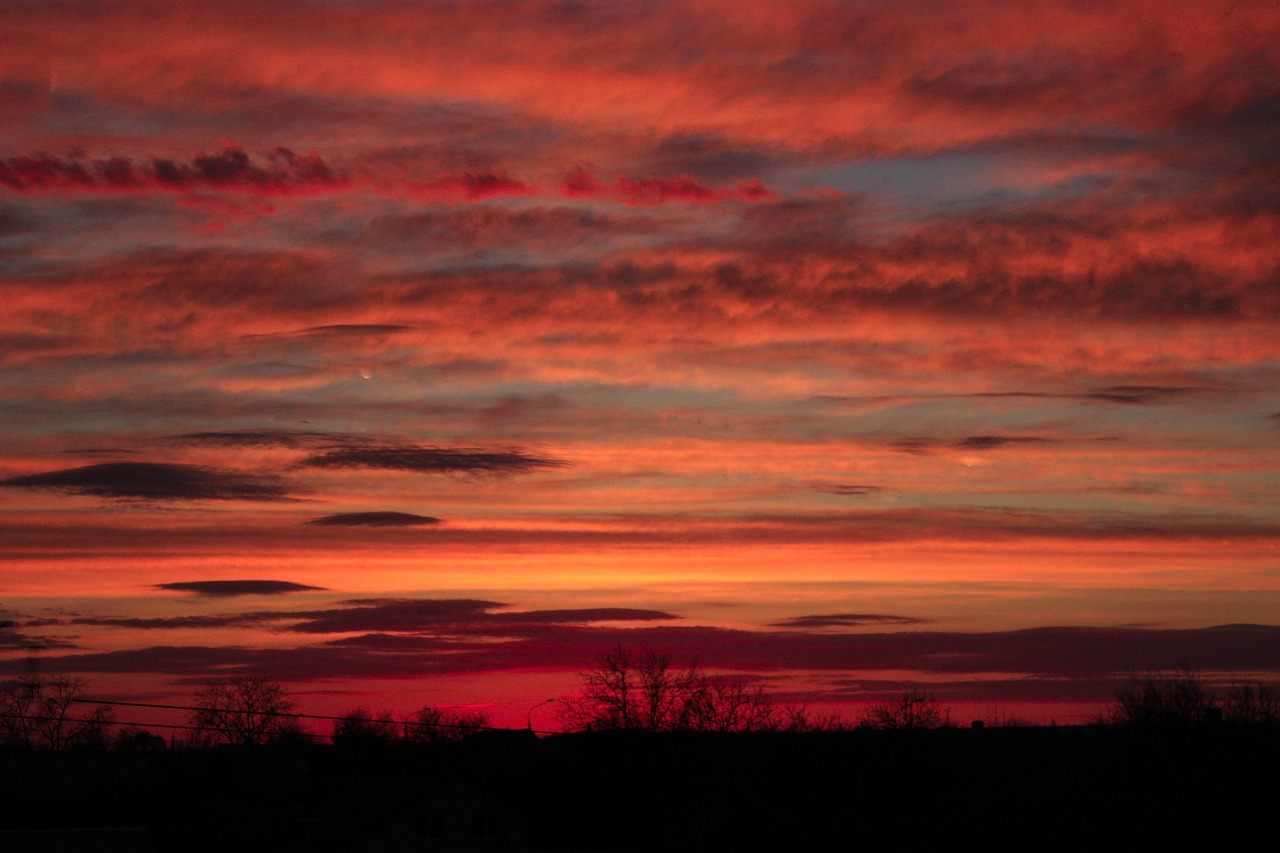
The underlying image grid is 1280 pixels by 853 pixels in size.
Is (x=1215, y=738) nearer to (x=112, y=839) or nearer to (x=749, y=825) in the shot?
(x=749, y=825)

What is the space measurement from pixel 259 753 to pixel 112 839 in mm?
56197

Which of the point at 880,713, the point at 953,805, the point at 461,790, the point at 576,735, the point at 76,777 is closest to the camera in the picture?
the point at 953,805

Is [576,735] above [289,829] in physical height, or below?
above

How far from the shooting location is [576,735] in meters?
74.9

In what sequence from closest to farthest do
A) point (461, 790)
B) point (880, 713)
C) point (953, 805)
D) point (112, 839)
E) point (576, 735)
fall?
point (112, 839) < point (953, 805) < point (461, 790) < point (576, 735) < point (880, 713)

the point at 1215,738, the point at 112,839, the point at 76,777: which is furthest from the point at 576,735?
the point at 76,777

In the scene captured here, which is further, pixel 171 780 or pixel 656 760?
pixel 171 780

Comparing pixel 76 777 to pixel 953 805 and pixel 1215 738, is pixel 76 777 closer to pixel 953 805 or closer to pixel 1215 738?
pixel 953 805

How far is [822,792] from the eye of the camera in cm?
6384

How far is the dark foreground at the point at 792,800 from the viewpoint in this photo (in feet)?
192

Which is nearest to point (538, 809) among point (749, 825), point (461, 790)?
point (461, 790)

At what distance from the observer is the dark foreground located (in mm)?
58438

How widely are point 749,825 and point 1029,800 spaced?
13.4 meters

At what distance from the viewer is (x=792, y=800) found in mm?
64125
